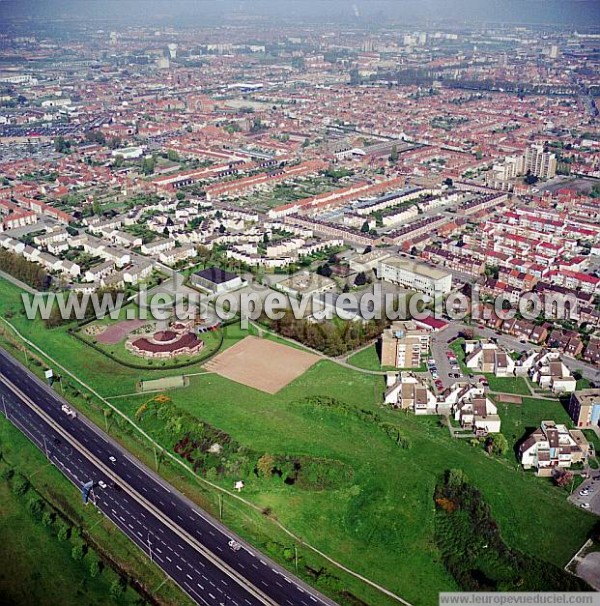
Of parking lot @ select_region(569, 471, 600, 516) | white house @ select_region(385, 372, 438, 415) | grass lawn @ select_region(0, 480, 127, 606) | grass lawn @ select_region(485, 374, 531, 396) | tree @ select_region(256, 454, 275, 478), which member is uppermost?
white house @ select_region(385, 372, 438, 415)

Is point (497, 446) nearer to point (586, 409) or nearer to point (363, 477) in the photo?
point (586, 409)

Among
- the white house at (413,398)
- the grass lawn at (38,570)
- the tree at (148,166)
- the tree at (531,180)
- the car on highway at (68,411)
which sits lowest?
the grass lawn at (38,570)

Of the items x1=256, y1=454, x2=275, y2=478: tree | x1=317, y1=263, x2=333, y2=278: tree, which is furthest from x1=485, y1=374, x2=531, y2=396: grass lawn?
x1=317, y1=263, x2=333, y2=278: tree

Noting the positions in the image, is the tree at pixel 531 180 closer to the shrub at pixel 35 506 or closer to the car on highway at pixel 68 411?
the car on highway at pixel 68 411

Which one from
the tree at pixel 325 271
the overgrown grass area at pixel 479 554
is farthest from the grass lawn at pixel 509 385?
the tree at pixel 325 271

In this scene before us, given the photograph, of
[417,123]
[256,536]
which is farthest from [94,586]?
[417,123]

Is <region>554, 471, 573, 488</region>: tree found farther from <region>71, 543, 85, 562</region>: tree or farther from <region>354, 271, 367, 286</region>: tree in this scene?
<region>354, 271, 367, 286</region>: tree

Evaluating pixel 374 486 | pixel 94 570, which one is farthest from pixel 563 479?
pixel 94 570
